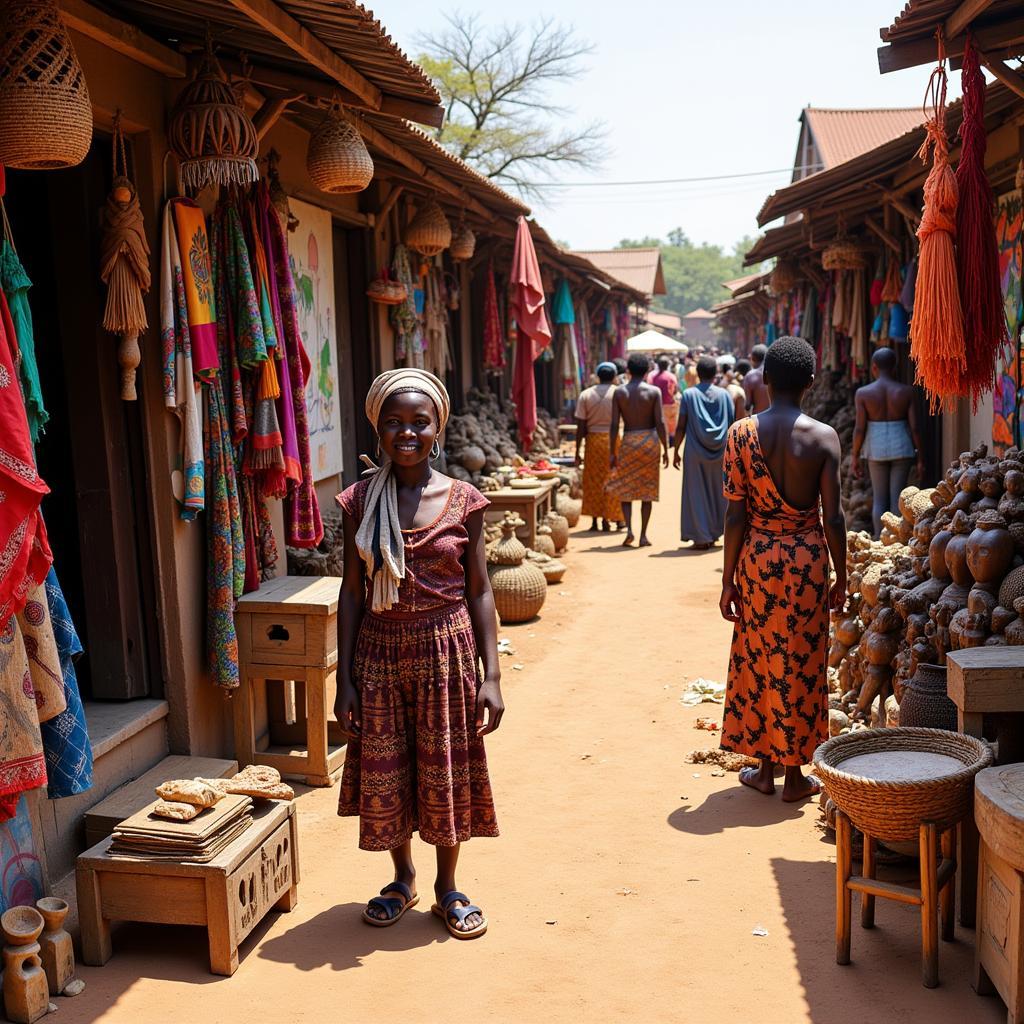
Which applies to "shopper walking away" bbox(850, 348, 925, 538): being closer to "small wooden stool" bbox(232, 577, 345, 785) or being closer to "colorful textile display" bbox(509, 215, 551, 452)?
"colorful textile display" bbox(509, 215, 551, 452)

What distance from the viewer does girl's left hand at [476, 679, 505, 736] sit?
3.65 meters

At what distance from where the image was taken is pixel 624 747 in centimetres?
572

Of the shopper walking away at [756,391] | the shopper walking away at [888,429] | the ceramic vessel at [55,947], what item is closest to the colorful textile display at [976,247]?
the ceramic vessel at [55,947]

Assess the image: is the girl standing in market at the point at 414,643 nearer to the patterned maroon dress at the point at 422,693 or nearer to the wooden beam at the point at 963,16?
the patterned maroon dress at the point at 422,693

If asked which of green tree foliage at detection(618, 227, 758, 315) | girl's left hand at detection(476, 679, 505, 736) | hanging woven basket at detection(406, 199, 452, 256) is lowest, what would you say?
girl's left hand at detection(476, 679, 505, 736)

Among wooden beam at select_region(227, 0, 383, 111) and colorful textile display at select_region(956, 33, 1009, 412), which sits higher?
wooden beam at select_region(227, 0, 383, 111)

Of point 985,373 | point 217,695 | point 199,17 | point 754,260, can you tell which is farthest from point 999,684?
point 754,260

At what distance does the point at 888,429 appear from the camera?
941cm

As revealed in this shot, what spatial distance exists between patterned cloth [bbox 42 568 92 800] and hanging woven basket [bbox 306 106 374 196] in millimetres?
2781

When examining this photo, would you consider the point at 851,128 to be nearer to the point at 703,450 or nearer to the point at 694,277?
the point at 703,450

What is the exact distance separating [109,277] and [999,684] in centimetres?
345

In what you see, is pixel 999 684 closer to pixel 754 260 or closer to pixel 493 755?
pixel 493 755

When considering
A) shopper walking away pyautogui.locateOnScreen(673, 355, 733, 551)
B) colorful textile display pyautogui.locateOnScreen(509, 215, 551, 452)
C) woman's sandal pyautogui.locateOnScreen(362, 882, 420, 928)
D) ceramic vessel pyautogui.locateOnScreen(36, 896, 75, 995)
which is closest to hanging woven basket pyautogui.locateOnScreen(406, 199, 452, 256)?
colorful textile display pyautogui.locateOnScreen(509, 215, 551, 452)

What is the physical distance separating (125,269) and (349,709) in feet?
6.48
